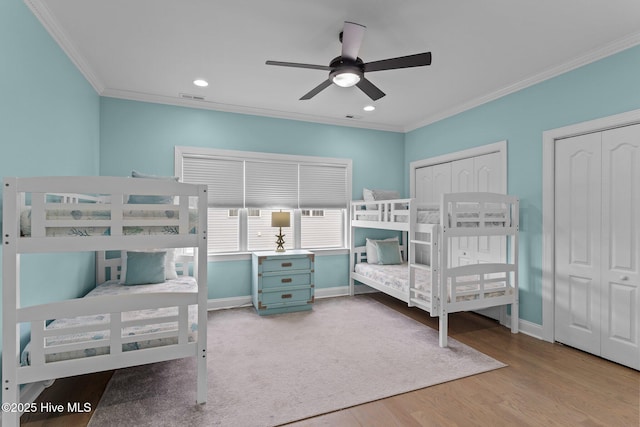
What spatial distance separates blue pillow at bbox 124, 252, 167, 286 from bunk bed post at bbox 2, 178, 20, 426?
1505 millimetres

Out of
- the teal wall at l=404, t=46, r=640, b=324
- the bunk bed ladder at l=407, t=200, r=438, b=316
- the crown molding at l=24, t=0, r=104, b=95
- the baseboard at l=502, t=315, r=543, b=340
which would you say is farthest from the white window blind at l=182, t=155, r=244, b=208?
the baseboard at l=502, t=315, r=543, b=340

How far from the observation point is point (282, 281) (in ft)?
13.2

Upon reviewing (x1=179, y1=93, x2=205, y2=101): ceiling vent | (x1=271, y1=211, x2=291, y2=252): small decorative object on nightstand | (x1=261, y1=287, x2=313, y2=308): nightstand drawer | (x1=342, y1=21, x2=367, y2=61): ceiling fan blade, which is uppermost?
(x1=179, y1=93, x2=205, y2=101): ceiling vent

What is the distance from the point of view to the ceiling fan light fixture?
2.48m

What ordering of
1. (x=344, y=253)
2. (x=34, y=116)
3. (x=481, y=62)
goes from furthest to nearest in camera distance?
(x=344, y=253), (x=481, y=62), (x=34, y=116)

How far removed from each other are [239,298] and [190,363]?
5.25ft

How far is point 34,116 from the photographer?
2213mm

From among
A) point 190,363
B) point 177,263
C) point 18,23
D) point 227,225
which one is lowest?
point 190,363

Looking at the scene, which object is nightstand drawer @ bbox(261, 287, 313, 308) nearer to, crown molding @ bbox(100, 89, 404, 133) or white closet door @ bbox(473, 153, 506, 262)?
white closet door @ bbox(473, 153, 506, 262)

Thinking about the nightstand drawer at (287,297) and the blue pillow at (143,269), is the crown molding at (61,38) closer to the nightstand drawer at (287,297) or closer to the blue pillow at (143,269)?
the blue pillow at (143,269)

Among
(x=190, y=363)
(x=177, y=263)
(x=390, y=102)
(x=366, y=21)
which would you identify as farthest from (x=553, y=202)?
(x=177, y=263)

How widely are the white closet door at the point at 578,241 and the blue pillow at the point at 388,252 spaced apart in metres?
2.00

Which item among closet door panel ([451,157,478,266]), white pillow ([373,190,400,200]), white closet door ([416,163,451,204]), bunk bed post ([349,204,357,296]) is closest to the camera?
closet door panel ([451,157,478,266])

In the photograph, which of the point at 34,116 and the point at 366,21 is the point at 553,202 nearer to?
the point at 366,21
